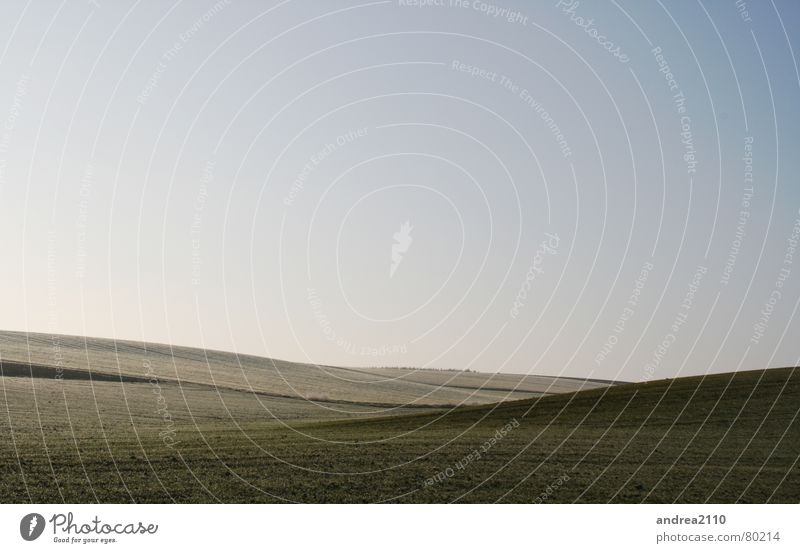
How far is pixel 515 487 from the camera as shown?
20.3m

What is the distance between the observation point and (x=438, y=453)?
81.9 ft

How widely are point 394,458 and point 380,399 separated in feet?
133

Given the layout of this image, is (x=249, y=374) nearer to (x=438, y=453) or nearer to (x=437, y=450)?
(x=437, y=450)

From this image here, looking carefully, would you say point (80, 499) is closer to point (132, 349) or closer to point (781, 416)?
point (781, 416)

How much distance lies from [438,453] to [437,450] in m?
0.63
